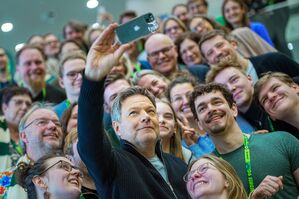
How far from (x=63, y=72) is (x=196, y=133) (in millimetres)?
1565

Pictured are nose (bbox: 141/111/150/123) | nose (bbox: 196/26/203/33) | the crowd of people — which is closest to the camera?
the crowd of people

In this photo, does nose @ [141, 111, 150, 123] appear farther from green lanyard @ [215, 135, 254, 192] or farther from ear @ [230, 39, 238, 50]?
ear @ [230, 39, 238, 50]

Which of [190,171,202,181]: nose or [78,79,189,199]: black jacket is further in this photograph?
[190,171,202,181]: nose

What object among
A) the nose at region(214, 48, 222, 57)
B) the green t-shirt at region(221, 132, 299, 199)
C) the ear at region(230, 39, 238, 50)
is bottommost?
the green t-shirt at region(221, 132, 299, 199)

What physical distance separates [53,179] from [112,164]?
2.36 feet

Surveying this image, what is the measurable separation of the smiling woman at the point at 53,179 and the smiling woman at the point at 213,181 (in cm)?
70

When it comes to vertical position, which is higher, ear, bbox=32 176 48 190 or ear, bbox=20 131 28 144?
ear, bbox=20 131 28 144

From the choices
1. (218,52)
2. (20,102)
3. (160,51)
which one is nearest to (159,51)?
(160,51)

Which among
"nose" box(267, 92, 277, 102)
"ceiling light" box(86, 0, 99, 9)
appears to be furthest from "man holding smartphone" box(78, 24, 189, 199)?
"ceiling light" box(86, 0, 99, 9)

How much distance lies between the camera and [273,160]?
300 centimetres

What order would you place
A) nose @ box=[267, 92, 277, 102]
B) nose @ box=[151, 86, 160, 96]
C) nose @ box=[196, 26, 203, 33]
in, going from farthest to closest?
nose @ box=[196, 26, 203, 33] < nose @ box=[151, 86, 160, 96] < nose @ box=[267, 92, 277, 102]

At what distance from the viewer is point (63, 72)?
187 inches

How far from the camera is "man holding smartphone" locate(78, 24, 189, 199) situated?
7.55 ft

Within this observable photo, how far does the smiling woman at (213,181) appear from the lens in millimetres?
2660
